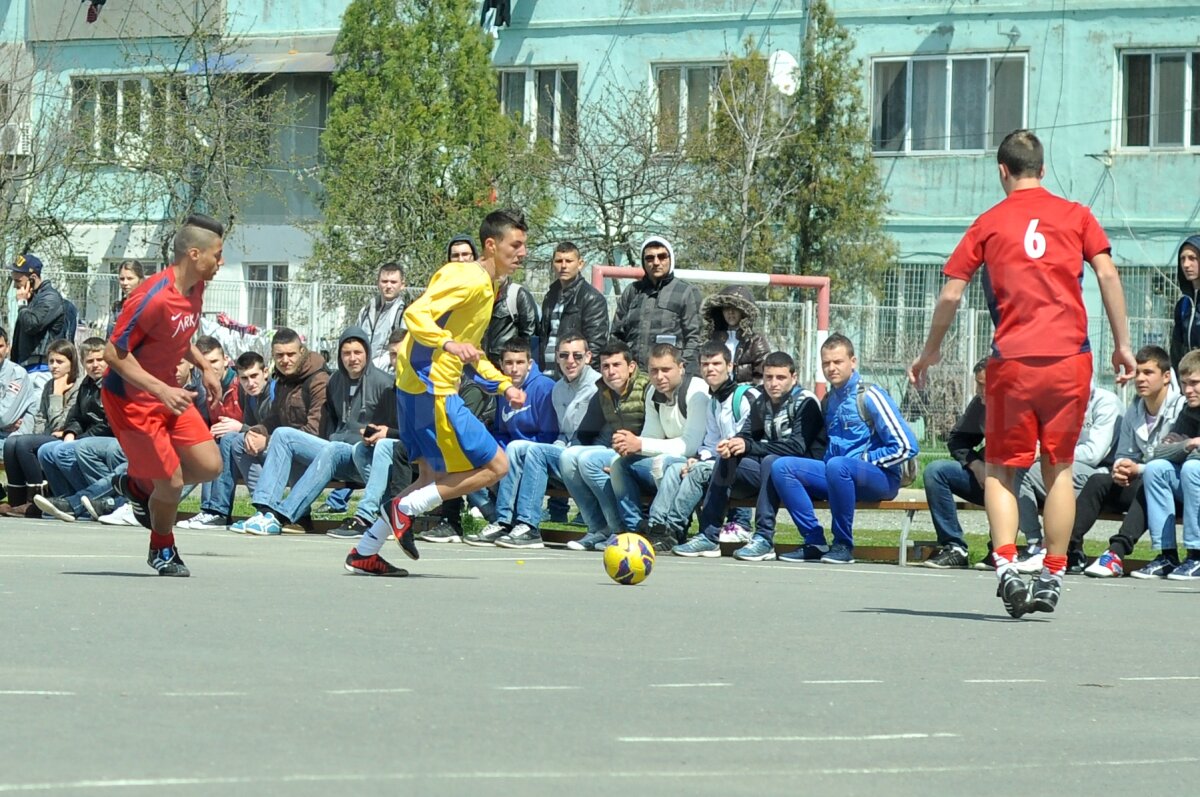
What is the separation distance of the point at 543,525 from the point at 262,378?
2872 mm

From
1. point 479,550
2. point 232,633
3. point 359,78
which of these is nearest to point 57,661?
point 232,633

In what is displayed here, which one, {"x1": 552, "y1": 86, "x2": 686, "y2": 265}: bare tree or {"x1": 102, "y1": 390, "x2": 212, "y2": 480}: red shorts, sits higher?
{"x1": 552, "y1": 86, "x2": 686, "y2": 265}: bare tree

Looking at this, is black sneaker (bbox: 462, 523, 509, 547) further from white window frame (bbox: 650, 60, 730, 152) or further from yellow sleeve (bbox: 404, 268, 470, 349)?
white window frame (bbox: 650, 60, 730, 152)

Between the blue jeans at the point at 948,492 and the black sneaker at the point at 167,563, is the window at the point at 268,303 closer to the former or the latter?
the blue jeans at the point at 948,492

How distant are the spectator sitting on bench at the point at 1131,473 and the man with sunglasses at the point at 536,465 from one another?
4140mm

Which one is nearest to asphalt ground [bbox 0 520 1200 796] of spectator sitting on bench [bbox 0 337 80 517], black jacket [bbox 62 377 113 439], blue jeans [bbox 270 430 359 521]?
blue jeans [bbox 270 430 359 521]

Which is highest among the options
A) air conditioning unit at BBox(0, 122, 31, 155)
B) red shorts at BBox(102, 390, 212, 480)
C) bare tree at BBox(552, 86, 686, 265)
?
air conditioning unit at BBox(0, 122, 31, 155)

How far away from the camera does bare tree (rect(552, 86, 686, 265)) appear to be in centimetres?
3588

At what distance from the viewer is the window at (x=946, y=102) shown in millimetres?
35469

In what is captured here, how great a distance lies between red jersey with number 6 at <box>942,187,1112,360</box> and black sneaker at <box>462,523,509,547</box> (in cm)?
694

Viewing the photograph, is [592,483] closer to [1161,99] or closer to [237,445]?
[237,445]

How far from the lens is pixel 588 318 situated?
18.1m

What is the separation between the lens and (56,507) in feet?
60.4

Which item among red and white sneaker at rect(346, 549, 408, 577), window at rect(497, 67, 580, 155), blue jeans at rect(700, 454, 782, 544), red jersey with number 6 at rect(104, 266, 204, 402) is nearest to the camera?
red jersey with number 6 at rect(104, 266, 204, 402)
